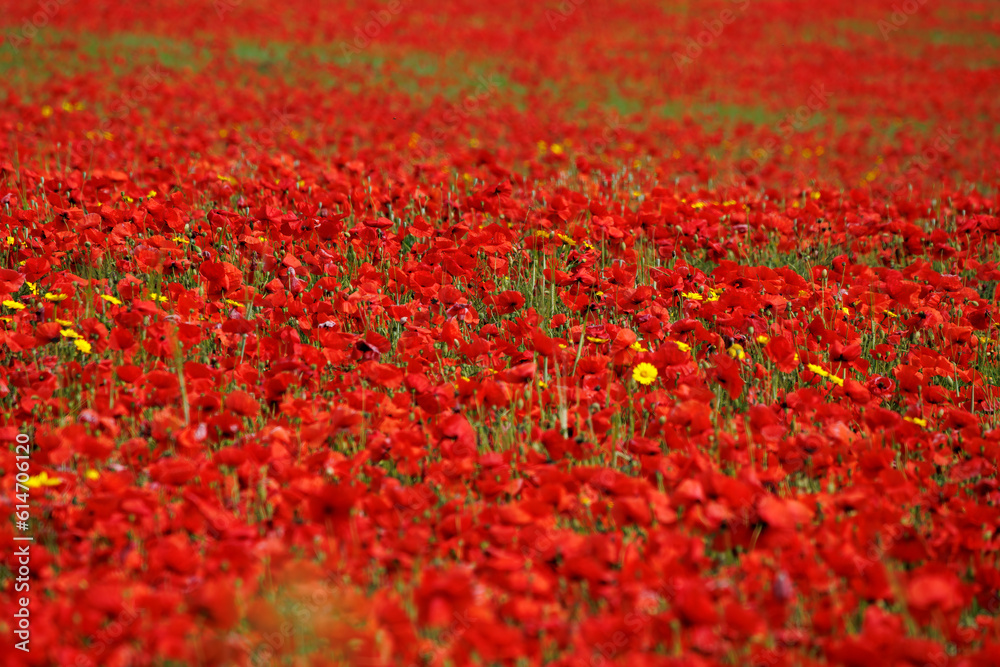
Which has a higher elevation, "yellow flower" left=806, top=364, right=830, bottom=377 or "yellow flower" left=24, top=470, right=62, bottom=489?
"yellow flower" left=806, top=364, right=830, bottom=377

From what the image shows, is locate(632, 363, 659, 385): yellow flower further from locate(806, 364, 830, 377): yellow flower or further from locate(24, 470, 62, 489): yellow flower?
locate(24, 470, 62, 489): yellow flower

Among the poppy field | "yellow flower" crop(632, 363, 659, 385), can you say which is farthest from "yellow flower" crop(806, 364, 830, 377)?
"yellow flower" crop(632, 363, 659, 385)

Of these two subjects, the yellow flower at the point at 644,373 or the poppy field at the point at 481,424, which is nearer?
the poppy field at the point at 481,424

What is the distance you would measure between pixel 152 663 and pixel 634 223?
118 inches

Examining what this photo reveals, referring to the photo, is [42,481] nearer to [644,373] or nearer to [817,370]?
[644,373]

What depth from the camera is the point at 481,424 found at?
256 centimetres

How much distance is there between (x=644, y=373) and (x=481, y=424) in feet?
1.97

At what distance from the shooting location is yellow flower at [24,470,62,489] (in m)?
2.03

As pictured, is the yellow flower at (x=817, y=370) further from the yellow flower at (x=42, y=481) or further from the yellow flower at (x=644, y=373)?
the yellow flower at (x=42, y=481)

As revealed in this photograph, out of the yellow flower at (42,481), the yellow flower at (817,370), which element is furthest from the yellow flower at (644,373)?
the yellow flower at (42,481)

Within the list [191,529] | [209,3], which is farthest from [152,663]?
[209,3]

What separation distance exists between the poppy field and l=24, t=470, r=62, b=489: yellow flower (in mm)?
12

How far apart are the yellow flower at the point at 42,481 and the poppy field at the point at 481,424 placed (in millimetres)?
12

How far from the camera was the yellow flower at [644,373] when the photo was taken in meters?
2.72
